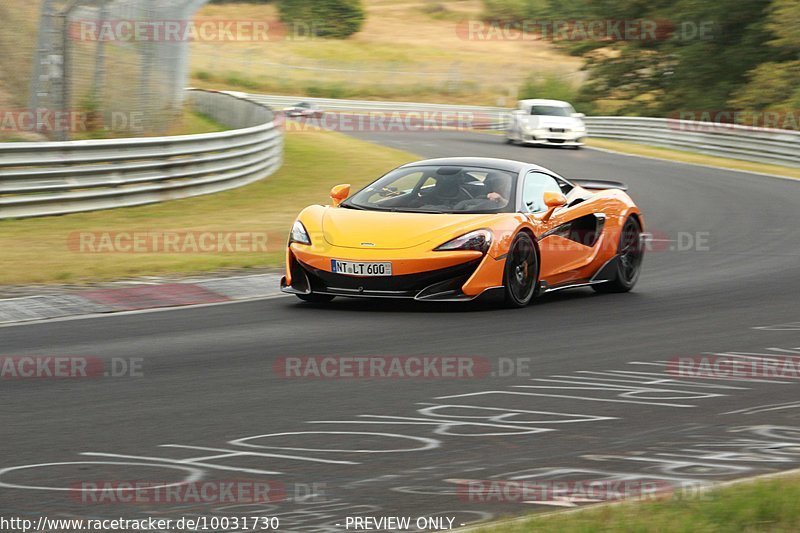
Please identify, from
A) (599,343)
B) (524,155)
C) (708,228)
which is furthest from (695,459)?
(524,155)

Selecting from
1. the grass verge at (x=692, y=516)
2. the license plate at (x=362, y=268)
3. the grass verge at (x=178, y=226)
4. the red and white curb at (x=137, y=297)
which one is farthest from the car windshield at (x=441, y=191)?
the grass verge at (x=692, y=516)

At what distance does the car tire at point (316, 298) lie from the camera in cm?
1061

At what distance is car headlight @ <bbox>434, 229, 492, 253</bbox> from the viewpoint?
1016 centimetres

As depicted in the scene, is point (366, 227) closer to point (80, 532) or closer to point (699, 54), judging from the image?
point (80, 532)

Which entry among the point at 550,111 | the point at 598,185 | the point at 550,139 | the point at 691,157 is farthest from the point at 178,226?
the point at 550,111

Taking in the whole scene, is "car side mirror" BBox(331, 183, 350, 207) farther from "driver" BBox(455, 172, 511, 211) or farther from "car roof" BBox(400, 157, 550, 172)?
"driver" BBox(455, 172, 511, 211)

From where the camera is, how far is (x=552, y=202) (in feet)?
35.5

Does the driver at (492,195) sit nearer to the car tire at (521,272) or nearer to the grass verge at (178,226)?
the car tire at (521,272)

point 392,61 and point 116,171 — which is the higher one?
point 392,61

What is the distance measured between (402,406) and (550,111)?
32.4 meters

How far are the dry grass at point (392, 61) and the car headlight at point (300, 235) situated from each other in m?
49.4

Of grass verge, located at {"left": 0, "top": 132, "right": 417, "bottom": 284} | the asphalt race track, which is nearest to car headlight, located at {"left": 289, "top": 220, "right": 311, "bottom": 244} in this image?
the asphalt race track

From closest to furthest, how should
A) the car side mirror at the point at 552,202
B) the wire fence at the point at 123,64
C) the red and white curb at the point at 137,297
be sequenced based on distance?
the red and white curb at the point at 137,297 → the car side mirror at the point at 552,202 → the wire fence at the point at 123,64

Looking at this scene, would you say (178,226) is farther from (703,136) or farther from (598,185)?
(703,136)
